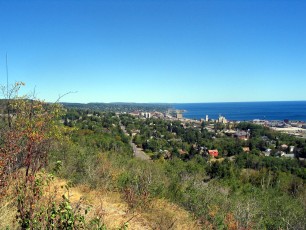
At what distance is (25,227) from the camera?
2.22m

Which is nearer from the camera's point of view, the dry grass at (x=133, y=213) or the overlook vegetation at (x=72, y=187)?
the overlook vegetation at (x=72, y=187)

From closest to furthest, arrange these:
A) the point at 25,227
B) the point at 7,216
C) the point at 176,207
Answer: the point at 25,227, the point at 7,216, the point at 176,207

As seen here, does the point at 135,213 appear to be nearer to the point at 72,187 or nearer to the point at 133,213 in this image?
the point at 133,213

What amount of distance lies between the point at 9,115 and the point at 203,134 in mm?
56164

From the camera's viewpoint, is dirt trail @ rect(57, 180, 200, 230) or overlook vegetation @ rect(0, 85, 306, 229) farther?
dirt trail @ rect(57, 180, 200, 230)

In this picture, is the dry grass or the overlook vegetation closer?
the overlook vegetation

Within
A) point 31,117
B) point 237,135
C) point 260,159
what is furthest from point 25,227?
point 237,135

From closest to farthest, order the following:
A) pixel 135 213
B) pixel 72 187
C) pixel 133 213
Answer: pixel 133 213 → pixel 135 213 → pixel 72 187

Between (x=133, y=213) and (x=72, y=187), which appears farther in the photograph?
(x=72, y=187)

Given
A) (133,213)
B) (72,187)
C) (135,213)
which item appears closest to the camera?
(133,213)

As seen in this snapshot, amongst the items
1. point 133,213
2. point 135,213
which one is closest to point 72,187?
point 135,213

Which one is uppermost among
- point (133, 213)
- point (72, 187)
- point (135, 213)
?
point (133, 213)

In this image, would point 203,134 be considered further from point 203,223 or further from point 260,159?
point 203,223

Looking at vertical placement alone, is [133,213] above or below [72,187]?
above
